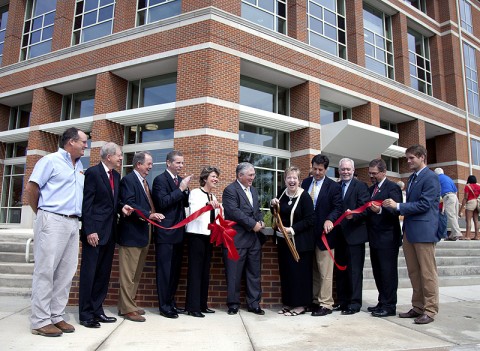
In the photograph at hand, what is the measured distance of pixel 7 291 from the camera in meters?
6.66

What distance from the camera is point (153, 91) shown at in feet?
56.3

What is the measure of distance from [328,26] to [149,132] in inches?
423

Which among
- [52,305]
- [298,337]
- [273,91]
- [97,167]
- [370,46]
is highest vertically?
[370,46]

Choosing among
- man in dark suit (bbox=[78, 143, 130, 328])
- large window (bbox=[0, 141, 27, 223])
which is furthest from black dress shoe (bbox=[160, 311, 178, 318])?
large window (bbox=[0, 141, 27, 223])

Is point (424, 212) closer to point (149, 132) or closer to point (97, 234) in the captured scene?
point (97, 234)

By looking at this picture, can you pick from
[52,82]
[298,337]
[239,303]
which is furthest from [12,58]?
[298,337]

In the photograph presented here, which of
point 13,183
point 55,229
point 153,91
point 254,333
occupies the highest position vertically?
point 153,91

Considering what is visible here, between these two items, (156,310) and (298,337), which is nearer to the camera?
(298,337)

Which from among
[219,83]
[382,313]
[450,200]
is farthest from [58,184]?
[450,200]

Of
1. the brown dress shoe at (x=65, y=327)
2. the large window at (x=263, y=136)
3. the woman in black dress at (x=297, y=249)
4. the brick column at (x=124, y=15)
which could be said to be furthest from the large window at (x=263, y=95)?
the brown dress shoe at (x=65, y=327)

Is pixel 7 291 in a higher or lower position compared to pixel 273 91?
lower

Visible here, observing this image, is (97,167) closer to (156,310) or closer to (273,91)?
(156,310)

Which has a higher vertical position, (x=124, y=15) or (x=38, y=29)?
(x=38, y=29)

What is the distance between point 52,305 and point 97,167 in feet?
5.70
